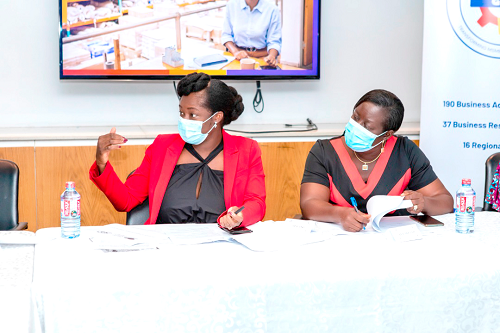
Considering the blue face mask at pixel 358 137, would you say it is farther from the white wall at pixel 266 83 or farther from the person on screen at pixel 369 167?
the white wall at pixel 266 83

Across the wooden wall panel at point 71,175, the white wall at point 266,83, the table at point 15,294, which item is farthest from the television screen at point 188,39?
the table at point 15,294

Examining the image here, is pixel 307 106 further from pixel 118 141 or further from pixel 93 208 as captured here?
pixel 118 141

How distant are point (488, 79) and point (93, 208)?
8.52ft

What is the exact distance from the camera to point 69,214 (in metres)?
1.92

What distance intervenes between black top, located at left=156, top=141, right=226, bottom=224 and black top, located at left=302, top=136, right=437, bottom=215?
0.38 m

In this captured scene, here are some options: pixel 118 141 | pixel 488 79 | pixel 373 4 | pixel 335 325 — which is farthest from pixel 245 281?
pixel 373 4

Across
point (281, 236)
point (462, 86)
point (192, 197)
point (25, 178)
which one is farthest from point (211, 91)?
point (462, 86)

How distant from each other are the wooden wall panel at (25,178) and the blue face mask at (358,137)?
2.05 metres

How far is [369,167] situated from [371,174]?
4 cm

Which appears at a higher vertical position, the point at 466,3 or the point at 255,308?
the point at 466,3

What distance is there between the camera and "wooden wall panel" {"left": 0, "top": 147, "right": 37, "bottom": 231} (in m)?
3.45

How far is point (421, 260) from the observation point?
1.76 metres

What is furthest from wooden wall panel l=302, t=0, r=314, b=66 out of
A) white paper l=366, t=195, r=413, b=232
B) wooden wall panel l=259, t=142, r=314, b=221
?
white paper l=366, t=195, r=413, b=232

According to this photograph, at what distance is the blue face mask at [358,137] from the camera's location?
232cm
